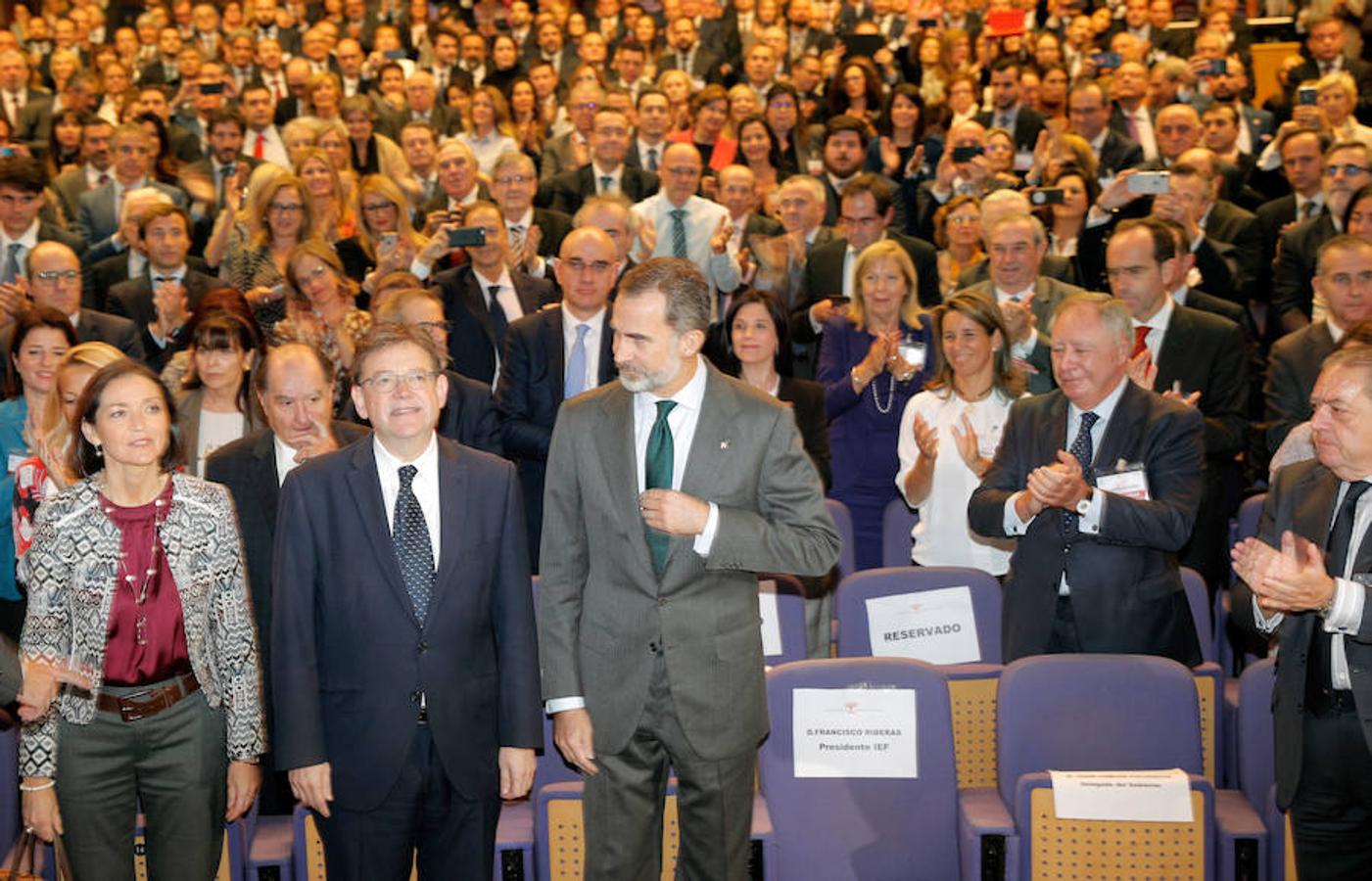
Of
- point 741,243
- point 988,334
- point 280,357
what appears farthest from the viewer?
point 741,243

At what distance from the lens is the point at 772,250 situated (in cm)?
706

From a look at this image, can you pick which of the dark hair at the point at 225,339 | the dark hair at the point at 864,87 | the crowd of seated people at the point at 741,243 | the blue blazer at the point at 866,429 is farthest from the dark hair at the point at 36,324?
the dark hair at the point at 864,87

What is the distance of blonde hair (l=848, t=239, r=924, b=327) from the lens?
5.88 metres

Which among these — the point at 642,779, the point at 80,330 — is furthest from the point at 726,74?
the point at 642,779

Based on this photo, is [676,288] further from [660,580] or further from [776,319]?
[776,319]

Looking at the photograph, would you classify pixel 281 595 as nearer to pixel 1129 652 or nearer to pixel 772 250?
pixel 1129 652

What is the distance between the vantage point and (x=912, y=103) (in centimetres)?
910

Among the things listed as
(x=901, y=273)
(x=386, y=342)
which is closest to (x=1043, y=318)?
(x=901, y=273)

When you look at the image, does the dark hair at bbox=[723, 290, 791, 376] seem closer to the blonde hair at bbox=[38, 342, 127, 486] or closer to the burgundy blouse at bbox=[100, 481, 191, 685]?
the blonde hair at bbox=[38, 342, 127, 486]

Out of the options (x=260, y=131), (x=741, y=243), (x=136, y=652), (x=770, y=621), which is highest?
(x=260, y=131)

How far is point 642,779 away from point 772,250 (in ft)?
13.6

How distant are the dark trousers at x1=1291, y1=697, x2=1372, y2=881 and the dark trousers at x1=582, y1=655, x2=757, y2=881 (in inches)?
51.4

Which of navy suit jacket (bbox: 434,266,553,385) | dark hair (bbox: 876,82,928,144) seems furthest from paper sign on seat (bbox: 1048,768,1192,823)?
dark hair (bbox: 876,82,928,144)

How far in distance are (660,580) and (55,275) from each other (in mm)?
3903
